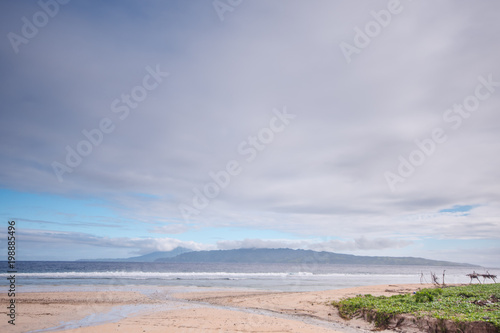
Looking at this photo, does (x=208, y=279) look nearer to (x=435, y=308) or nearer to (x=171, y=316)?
(x=171, y=316)

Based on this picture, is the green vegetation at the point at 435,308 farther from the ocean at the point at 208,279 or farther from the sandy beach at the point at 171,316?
the ocean at the point at 208,279

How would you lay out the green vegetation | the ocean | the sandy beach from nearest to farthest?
the green vegetation, the sandy beach, the ocean

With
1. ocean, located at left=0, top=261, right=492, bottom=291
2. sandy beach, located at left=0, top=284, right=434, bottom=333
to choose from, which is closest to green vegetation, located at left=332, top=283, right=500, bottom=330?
sandy beach, located at left=0, top=284, right=434, bottom=333

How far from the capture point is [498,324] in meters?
10.9

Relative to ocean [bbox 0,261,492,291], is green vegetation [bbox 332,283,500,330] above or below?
above

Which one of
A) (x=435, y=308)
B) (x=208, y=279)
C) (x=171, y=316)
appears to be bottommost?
(x=208, y=279)

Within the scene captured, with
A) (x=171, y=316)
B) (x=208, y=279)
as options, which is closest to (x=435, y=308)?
(x=171, y=316)

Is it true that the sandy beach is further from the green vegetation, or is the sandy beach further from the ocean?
the ocean

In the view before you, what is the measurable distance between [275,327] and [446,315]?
7.64 metres

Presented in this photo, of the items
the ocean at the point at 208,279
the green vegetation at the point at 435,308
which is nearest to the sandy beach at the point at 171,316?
the green vegetation at the point at 435,308

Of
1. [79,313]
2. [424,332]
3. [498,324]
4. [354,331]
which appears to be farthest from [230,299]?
[498,324]

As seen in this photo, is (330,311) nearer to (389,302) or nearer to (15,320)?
(389,302)

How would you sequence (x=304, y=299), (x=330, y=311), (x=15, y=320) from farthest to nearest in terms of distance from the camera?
(x=304, y=299) → (x=330, y=311) → (x=15, y=320)

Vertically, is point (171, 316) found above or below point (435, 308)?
below
